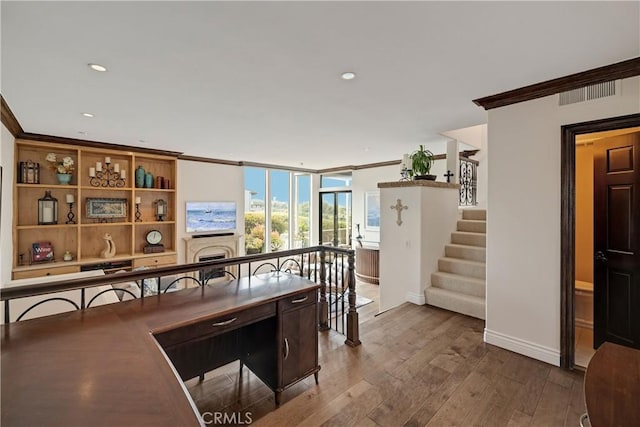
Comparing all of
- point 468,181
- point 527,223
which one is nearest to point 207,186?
point 468,181

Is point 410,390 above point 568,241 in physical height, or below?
below

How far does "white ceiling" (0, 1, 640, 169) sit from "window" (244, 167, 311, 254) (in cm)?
408

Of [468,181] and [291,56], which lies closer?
[291,56]

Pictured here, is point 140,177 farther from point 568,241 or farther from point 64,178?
point 568,241

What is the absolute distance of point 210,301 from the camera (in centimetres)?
188

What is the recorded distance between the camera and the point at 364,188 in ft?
25.3

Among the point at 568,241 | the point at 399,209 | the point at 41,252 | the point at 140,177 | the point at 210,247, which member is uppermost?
the point at 140,177

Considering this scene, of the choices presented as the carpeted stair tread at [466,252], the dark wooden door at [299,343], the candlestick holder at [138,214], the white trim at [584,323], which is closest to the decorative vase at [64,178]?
the candlestick holder at [138,214]

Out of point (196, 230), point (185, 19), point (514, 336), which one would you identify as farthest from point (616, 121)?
point (196, 230)

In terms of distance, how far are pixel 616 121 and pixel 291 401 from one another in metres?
3.34

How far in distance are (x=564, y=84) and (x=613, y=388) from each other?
2.37 m

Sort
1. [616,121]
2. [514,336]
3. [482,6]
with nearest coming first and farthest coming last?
[482,6], [616,121], [514,336]

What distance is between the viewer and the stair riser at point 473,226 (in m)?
4.38

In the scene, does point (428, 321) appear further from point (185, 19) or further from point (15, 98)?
point (15, 98)
